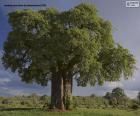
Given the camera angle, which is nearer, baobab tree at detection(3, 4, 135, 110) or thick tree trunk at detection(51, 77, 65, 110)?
baobab tree at detection(3, 4, 135, 110)

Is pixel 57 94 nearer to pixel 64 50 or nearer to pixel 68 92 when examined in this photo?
pixel 68 92

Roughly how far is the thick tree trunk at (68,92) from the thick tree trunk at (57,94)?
0.60 m

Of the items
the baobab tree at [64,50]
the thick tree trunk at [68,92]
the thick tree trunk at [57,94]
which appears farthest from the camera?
the thick tree trunk at [68,92]

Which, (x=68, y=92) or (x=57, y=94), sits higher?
(x=68, y=92)

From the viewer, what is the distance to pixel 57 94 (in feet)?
163

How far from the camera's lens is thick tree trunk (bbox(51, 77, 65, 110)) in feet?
162

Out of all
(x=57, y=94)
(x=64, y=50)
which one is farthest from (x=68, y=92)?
(x=64, y=50)

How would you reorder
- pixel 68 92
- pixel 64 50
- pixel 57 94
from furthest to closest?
pixel 68 92
pixel 57 94
pixel 64 50

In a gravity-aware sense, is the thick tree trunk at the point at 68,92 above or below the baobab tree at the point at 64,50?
below

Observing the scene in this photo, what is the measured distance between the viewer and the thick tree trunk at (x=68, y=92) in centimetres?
4975

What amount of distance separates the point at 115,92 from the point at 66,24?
208 ft

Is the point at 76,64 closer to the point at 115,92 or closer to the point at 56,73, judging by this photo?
the point at 56,73

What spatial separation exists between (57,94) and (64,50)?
596cm

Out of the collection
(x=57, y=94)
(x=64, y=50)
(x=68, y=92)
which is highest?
(x=64, y=50)
